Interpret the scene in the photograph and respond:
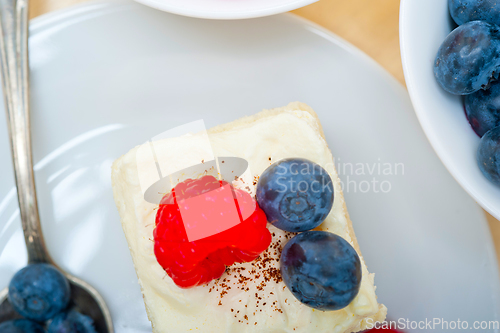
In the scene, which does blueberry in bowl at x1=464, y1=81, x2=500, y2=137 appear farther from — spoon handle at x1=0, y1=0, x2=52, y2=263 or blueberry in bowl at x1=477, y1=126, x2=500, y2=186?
spoon handle at x1=0, y1=0, x2=52, y2=263

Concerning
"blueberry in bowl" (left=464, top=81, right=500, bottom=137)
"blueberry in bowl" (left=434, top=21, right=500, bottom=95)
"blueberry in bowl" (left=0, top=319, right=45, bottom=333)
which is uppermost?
"blueberry in bowl" (left=434, top=21, right=500, bottom=95)

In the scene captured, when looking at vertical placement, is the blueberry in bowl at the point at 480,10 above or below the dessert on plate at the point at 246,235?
above

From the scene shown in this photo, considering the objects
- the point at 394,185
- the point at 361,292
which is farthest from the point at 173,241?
the point at 394,185

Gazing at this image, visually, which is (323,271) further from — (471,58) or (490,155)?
(471,58)

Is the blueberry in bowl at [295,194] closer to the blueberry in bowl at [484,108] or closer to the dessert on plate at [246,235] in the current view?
the dessert on plate at [246,235]

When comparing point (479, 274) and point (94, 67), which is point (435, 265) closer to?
point (479, 274)

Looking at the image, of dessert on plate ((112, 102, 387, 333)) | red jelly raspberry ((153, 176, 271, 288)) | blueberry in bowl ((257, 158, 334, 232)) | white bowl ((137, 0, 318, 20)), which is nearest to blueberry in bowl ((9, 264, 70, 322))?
dessert on plate ((112, 102, 387, 333))

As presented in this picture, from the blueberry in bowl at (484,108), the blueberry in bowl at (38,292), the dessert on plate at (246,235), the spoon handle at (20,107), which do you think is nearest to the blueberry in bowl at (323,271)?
the dessert on plate at (246,235)
